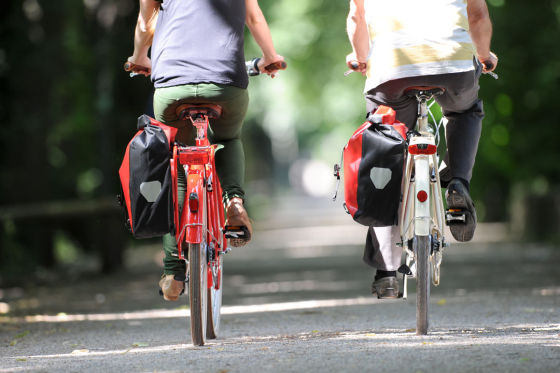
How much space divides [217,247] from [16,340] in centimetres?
180

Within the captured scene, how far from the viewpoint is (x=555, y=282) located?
11.1 meters

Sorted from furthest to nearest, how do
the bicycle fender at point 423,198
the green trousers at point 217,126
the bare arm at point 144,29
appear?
the bare arm at point 144,29 → the green trousers at point 217,126 → the bicycle fender at point 423,198

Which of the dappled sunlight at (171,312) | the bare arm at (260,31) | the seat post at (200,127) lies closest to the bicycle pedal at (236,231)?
the seat post at (200,127)

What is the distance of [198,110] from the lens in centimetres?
607

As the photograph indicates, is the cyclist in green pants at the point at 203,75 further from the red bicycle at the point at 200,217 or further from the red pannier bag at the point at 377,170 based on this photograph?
the red pannier bag at the point at 377,170

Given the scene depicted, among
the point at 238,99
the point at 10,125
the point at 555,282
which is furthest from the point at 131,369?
the point at 10,125

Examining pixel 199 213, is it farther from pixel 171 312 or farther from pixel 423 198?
pixel 171 312

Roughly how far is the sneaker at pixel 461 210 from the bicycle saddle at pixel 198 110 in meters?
1.33

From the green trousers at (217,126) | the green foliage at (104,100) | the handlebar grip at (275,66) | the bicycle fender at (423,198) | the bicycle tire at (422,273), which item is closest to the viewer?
Result: the bicycle tire at (422,273)

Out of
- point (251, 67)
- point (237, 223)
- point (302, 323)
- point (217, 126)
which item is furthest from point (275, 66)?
point (302, 323)

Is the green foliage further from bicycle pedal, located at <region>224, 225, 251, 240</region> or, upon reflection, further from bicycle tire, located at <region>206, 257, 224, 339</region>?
bicycle pedal, located at <region>224, 225, 251, 240</region>

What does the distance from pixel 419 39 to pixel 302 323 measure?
98.2 inches

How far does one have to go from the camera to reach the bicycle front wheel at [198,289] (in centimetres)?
575

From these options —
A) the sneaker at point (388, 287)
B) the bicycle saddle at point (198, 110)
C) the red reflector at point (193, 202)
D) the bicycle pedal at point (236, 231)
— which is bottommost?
the sneaker at point (388, 287)
